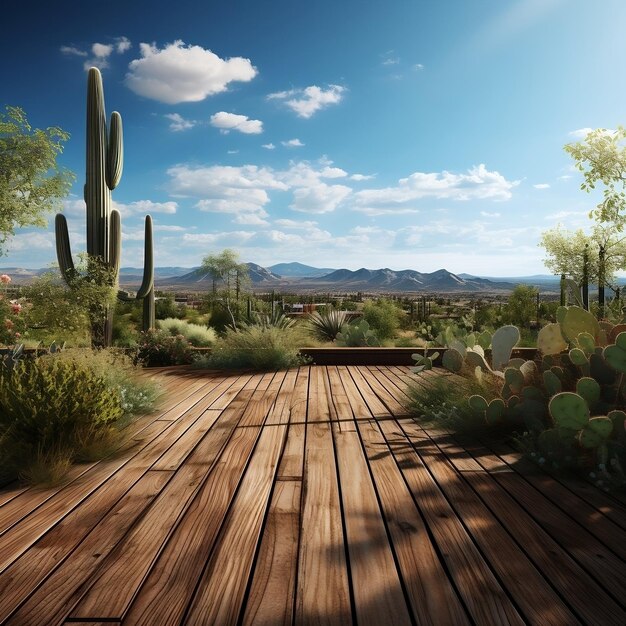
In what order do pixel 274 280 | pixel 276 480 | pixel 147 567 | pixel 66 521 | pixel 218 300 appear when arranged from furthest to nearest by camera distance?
pixel 274 280
pixel 218 300
pixel 276 480
pixel 66 521
pixel 147 567

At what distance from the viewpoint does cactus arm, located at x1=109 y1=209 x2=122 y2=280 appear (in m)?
10.9

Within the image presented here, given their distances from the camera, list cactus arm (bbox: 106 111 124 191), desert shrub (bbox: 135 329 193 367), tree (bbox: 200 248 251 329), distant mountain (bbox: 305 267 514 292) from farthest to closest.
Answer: distant mountain (bbox: 305 267 514 292) → tree (bbox: 200 248 251 329) → cactus arm (bbox: 106 111 124 191) → desert shrub (bbox: 135 329 193 367)

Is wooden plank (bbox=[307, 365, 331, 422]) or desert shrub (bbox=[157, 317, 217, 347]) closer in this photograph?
wooden plank (bbox=[307, 365, 331, 422])

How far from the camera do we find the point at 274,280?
142 meters

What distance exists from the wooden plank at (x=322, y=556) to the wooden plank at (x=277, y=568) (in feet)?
0.10

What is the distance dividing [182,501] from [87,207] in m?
10.3

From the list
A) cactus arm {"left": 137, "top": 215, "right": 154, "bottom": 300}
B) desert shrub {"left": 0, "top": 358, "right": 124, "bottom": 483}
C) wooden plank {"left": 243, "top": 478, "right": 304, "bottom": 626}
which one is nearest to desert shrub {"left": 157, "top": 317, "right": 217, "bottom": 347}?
cactus arm {"left": 137, "top": 215, "right": 154, "bottom": 300}

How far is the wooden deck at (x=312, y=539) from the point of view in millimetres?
1403

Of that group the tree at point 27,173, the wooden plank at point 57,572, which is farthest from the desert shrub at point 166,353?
the tree at point 27,173

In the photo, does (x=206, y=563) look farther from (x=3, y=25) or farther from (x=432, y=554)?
(x=3, y=25)

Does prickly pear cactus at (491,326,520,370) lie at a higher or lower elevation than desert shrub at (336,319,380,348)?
higher

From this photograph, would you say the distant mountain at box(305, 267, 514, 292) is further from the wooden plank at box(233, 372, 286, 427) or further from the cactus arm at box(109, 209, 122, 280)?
the wooden plank at box(233, 372, 286, 427)

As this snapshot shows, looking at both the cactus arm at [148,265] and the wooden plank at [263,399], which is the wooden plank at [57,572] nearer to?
the wooden plank at [263,399]

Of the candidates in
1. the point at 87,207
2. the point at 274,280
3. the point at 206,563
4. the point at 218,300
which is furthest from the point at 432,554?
the point at 274,280
